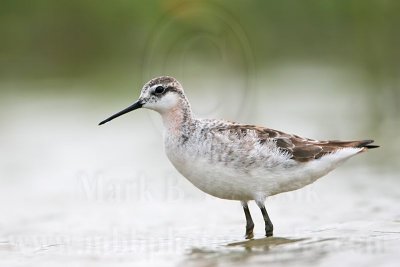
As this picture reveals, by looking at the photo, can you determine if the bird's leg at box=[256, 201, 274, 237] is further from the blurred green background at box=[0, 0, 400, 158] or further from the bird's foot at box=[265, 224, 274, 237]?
the blurred green background at box=[0, 0, 400, 158]

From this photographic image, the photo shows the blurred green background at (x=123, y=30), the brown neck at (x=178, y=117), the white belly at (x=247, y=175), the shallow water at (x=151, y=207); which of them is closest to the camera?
the shallow water at (x=151, y=207)

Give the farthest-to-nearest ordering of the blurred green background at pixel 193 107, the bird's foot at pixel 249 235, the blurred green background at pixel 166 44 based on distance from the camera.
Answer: the blurred green background at pixel 166 44
the bird's foot at pixel 249 235
the blurred green background at pixel 193 107

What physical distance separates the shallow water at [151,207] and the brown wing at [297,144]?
3.46ft

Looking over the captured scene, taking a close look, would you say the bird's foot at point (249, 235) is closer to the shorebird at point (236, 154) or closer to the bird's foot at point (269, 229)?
the shorebird at point (236, 154)

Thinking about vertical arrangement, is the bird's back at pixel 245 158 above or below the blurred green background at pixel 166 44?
below

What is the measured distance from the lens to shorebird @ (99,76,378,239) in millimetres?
11883

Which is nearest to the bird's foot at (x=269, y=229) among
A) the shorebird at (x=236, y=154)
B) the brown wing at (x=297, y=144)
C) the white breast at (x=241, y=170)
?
the shorebird at (x=236, y=154)

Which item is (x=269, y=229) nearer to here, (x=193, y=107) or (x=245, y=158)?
(x=245, y=158)

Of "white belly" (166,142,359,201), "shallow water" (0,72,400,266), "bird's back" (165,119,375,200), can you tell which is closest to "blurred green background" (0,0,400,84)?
"shallow water" (0,72,400,266)

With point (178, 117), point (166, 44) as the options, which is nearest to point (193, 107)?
point (166, 44)

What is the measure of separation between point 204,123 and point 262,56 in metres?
17.8

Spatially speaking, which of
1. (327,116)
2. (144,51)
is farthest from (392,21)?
(144,51)

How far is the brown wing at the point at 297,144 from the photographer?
12.3 metres

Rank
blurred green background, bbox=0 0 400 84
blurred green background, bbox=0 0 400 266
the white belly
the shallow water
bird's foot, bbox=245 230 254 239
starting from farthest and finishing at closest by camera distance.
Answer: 1. blurred green background, bbox=0 0 400 84
2. bird's foot, bbox=245 230 254 239
3. blurred green background, bbox=0 0 400 266
4. the white belly
5. the shallow water
